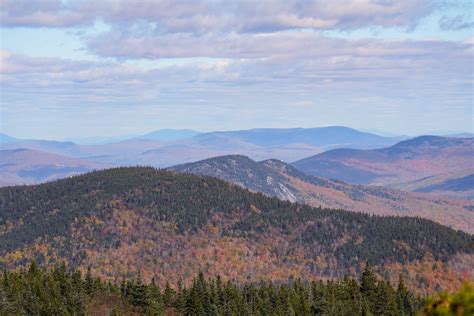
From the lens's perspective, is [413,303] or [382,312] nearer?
[382,312]

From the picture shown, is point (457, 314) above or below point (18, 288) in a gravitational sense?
above

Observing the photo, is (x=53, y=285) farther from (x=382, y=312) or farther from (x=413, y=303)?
(x=413, y=303)

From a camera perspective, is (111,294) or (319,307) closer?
(319,307)

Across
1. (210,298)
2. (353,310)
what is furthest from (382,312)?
(210,298)

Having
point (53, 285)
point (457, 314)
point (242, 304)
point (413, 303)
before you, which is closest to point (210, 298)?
point (242, 304)

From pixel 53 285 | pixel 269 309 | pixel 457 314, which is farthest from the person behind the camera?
pixel 269 309

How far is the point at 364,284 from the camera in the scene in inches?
6240

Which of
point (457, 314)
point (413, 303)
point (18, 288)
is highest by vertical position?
point (457, 314)

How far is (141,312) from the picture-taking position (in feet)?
452

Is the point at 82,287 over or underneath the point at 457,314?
underneath

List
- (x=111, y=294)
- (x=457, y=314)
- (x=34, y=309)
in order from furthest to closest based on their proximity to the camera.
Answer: (x=111, y=294), (x=34, y=309), (x=457, y=314)

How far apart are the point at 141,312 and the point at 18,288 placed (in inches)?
1042

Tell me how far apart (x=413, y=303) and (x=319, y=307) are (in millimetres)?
30074

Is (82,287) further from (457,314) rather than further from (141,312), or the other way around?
(457,314)
